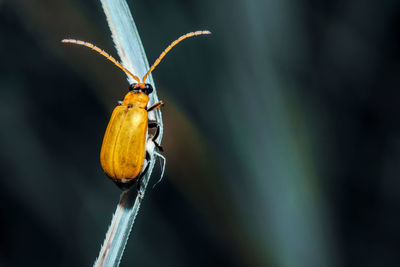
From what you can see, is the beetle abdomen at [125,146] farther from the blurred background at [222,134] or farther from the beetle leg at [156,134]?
the blurred background at [222,134]

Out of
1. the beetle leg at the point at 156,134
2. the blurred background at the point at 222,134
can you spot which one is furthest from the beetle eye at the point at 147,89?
the blurred background at the point at 222,134

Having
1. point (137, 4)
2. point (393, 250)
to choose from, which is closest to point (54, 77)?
point (137, 4)

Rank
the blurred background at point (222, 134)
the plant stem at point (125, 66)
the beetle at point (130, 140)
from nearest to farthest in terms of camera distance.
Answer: the plant stem at point (125, 66) → the beetle at point (130, 140) → the blurred background at point (222, 134)

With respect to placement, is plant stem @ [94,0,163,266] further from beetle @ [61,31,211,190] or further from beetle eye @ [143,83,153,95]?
beetle eye @ [143,83,153,95]

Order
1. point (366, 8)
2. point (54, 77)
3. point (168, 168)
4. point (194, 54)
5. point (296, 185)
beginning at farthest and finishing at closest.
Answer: point (54, 77), point (168, 168), point (366, 8), point (194, 54), point (296, 185)

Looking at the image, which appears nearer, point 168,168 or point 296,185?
point 296,185

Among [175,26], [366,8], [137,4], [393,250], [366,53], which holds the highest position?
[137,4]

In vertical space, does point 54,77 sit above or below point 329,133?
above

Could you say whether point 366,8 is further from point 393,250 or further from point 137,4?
point 393,250
